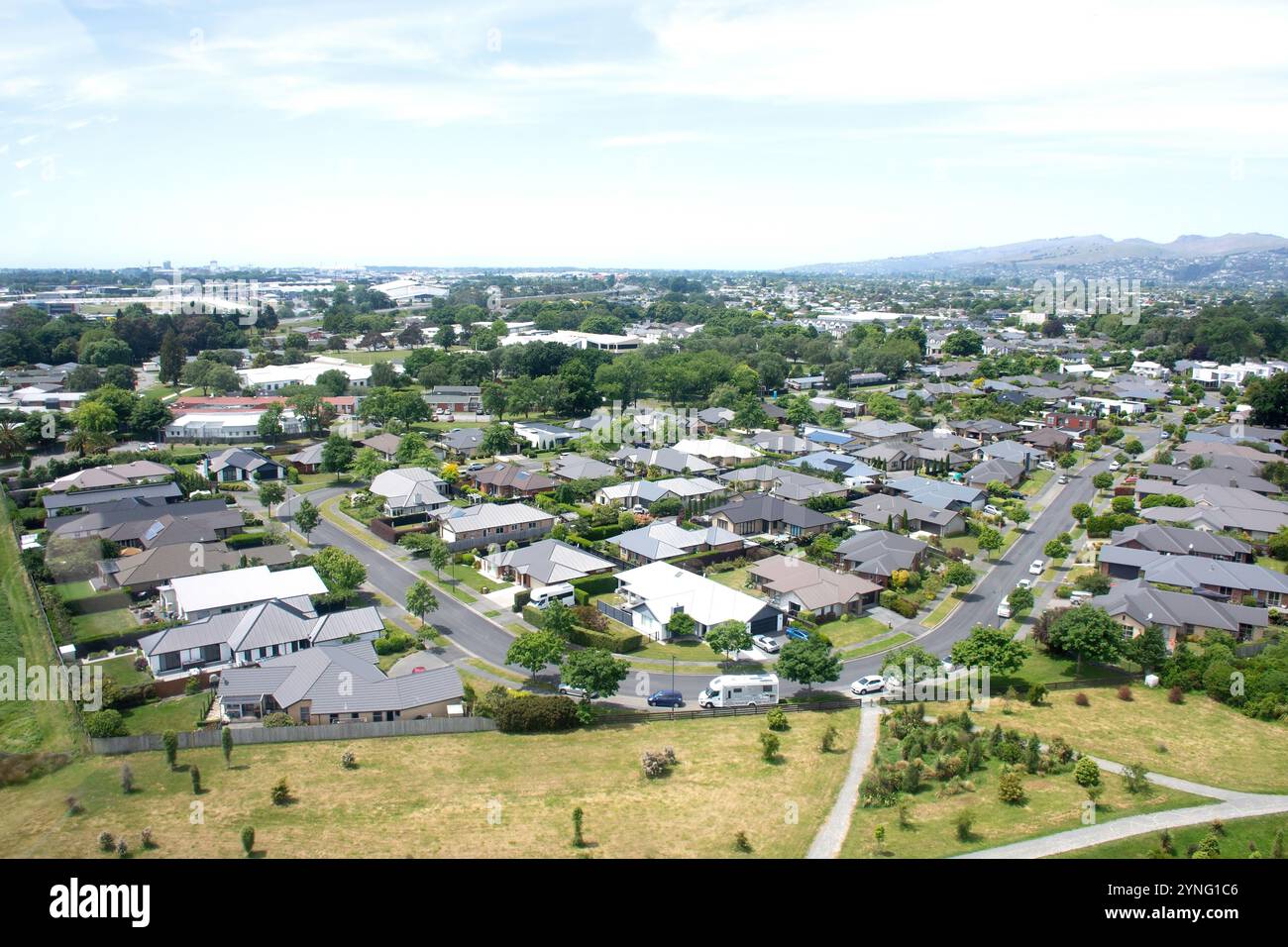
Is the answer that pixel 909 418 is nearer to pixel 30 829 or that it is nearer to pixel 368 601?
pixel 368 601

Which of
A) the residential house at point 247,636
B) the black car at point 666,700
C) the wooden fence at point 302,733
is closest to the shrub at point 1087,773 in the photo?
the black car at point 666,700

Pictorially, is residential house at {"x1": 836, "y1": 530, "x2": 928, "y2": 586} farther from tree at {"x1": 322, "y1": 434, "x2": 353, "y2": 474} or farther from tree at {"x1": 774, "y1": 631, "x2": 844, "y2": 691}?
tree at {"x1": 322, "y1": 434, "x2": 353, "y2": 474}

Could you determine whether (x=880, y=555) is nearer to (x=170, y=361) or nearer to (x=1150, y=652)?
(x=1150, y=652)

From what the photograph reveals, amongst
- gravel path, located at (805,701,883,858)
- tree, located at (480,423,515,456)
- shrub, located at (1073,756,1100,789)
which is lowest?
gravel path, located at (805,701,883,858)

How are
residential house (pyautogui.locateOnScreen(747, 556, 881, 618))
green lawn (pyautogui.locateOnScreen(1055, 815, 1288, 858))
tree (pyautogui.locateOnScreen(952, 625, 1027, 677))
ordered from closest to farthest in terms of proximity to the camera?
green lawn (pyautogui.locateOnScreen(1055, 815, 1288, 858)), tree (pyautogui.locateOnScreen(952, 625, 1027, 677)), residential house (pyautogui.locateOnScreen(747, 556, 881, 618))

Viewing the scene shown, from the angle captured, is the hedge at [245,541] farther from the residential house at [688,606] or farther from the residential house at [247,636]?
the residential house at [688,606]

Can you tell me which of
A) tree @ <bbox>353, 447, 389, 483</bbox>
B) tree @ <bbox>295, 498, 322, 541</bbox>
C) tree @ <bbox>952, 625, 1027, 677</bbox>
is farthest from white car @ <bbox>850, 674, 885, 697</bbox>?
tree @ <bbox>353, 447, 389, 483</bbox>
